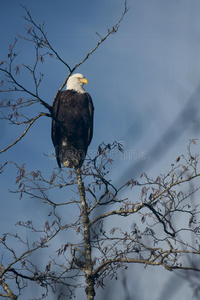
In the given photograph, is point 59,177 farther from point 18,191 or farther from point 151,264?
point 151,264

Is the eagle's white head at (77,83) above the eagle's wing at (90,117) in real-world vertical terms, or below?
above

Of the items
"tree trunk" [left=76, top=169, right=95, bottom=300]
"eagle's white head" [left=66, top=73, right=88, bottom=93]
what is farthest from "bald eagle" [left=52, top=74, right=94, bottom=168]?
"tree trunk" [left=76, top=169, right=95, bottom=300]

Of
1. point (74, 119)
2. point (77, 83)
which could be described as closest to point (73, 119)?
point (74, 119)

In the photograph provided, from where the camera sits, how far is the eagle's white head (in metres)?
7.38

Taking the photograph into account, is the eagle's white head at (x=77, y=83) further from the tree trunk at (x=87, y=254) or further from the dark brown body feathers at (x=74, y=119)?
the tree trunk at (x=87, y=254)

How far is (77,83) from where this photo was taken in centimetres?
755

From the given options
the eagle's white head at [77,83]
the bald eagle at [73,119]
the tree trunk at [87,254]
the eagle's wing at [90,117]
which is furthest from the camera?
the eagle's white head at [77,83]

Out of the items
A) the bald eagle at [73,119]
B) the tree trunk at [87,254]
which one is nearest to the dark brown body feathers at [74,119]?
the bald eagle at [73,119]

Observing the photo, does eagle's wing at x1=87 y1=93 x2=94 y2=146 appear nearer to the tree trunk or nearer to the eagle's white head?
the eagle's white head

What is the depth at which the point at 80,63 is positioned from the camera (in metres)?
4.56

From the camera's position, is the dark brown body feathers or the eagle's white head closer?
the dark brown body feathers

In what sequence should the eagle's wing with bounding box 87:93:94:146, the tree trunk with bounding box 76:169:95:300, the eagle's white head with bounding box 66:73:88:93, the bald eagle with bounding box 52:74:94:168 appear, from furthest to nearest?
the eagle's white head with bounding box 66:73:88:93 → the eagle's wing with bounding box 87:93:94:146 → the bald eagle with bounding box 52:74:94:168 → the tree trunk with bounding box 76:169:95:300

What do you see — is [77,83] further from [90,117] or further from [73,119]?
[73,119]

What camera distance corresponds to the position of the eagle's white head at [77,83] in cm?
738
